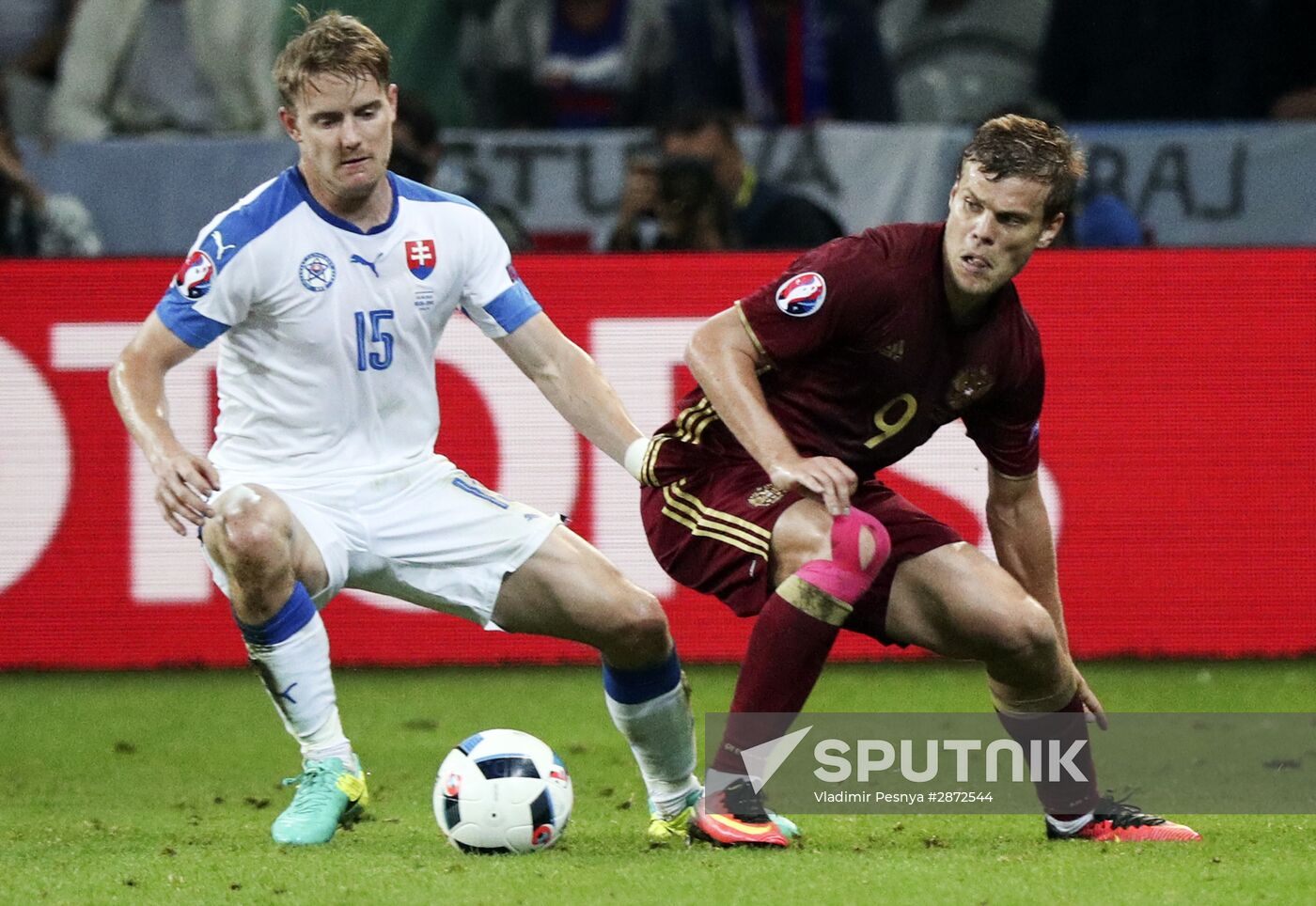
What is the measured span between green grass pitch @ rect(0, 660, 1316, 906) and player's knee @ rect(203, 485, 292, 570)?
65cm

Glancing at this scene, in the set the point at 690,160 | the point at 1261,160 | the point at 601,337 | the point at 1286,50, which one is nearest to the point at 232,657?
the point at 601,337

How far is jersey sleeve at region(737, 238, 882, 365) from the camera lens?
4.36 m

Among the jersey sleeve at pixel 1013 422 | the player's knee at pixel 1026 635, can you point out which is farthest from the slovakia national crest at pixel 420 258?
the player's knee at pixel 1026 635

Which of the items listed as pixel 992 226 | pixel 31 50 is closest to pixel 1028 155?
pixel 992 226

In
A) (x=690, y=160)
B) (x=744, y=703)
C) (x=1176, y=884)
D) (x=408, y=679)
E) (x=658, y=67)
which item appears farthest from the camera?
(x=658, y=67)

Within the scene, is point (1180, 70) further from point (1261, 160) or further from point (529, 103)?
point (529, 103)

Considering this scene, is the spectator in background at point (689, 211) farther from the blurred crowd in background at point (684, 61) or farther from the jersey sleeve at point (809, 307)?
the jersey sleeve at point (809, 307)

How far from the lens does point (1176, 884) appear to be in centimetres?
393

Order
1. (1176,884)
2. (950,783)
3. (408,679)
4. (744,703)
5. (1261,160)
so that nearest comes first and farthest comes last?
1. (1176,884)
2. (744,703)
3. (950,783)
4. (408,679)
5. (1261,160)

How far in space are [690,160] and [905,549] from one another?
3.75m

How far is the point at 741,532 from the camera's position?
14.7 ft

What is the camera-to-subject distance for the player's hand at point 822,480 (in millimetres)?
4055

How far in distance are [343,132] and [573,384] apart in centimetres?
82

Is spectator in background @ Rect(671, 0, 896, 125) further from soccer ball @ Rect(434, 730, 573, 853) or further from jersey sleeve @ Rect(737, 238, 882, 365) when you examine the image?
soccer ball @ Rect(434, 730, 573, 853)
